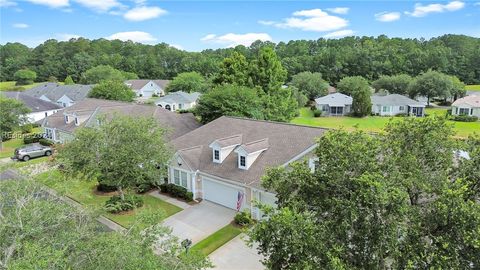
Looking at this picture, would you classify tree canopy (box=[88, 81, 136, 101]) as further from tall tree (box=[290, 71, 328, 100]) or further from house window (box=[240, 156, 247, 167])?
tall tree (box=[290, 71, 328, 100])

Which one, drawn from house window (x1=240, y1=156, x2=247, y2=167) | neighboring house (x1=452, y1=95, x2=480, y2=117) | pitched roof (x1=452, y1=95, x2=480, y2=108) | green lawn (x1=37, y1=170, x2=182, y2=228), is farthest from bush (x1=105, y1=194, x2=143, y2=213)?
pitched roof (x1=452, y1=95, x2=480, y2=108)

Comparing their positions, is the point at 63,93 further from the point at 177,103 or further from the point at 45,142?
the point at 45,142

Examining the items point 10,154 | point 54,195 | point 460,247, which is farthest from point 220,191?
point 10,154

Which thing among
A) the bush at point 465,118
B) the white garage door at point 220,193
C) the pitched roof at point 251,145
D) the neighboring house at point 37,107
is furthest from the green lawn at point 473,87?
the neighboring house at point 37,107

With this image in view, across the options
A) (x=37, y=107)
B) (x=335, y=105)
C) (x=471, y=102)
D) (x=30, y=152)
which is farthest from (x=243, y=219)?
(x=471, y=102)

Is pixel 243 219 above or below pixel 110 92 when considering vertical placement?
below

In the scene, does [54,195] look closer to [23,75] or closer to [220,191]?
[220,191]
